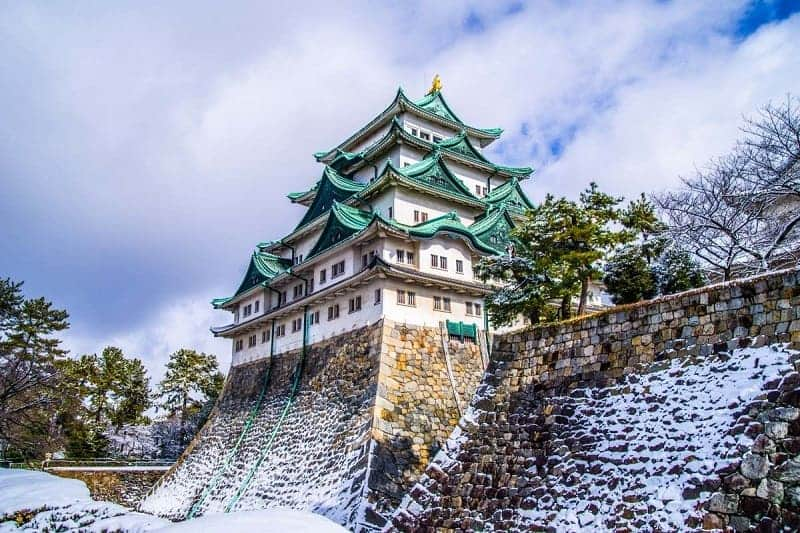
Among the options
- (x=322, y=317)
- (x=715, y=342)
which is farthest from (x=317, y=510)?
(x=715, y=342)

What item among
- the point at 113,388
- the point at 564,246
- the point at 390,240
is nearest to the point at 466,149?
the point at 390,240

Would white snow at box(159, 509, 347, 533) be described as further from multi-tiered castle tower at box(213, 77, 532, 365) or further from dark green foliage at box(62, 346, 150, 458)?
dark green foliage at box(62, 346, 150, 458)

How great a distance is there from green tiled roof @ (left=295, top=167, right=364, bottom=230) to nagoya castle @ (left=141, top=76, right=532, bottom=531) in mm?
96

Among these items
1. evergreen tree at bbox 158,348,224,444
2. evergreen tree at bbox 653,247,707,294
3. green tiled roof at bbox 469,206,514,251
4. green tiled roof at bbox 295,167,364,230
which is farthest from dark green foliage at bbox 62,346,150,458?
evergreen tree at bbox 653,247,707,294

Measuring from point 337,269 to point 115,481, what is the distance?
21.9 metres

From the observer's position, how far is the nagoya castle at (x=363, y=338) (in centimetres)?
2266

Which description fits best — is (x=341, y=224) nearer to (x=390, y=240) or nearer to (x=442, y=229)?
(x=390, y=240)

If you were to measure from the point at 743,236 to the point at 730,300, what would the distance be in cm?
521

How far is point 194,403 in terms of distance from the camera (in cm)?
5156

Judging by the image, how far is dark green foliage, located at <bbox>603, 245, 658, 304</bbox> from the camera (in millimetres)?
18828

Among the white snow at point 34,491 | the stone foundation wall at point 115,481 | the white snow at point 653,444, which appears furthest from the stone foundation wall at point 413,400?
the stone foundation wall at point 115,481

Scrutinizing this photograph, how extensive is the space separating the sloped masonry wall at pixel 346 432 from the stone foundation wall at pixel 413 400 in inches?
1.8

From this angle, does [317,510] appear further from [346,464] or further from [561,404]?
[561,404]

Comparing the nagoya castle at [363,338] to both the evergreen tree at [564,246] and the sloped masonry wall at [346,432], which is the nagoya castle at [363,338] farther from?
the evergreen tree at [564,246]
